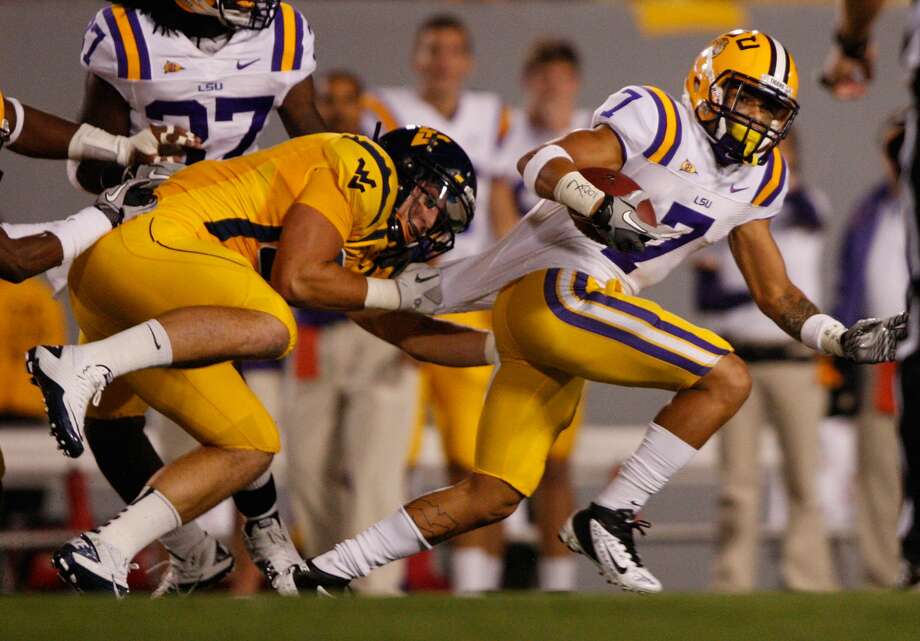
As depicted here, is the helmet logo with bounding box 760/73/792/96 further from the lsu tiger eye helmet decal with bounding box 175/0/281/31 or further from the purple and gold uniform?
the lsu tiger eye helmet decal with bounding box 175/0/281/31

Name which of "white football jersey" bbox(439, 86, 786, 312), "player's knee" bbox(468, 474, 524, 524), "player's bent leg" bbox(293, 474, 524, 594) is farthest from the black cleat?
"white football jersey" bbox(439, 86, 786, 312)

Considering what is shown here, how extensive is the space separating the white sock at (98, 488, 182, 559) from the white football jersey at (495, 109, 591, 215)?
3.03 metres

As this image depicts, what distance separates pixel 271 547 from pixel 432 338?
78cm

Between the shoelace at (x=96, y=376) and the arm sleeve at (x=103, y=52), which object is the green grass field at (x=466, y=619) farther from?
the arm sleeve at (x=103, y=52)

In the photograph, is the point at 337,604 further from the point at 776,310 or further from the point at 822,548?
the point at 822,548

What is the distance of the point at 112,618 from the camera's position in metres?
2.86

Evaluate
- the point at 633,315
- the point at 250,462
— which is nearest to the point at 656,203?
the point at 633,315

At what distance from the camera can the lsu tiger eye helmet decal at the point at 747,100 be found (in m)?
4.29

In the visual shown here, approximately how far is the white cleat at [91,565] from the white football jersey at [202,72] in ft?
4.17

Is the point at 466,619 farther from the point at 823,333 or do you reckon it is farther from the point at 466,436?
the point at 466,436

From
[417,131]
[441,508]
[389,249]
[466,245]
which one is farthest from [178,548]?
[466,245]

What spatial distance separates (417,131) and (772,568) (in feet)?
13.4

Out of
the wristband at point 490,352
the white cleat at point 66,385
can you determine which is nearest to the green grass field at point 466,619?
the white cleat at point 66,385

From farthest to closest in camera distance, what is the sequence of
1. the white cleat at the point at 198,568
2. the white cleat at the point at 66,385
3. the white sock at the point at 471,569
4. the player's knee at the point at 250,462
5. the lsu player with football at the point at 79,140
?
the white sock at the point at 471,569
the white cleat at the point at 198,568
the lsu player with football at the point at 79,140
the player's knee at the point at 250,462
the white cleat at the point at 66,385
